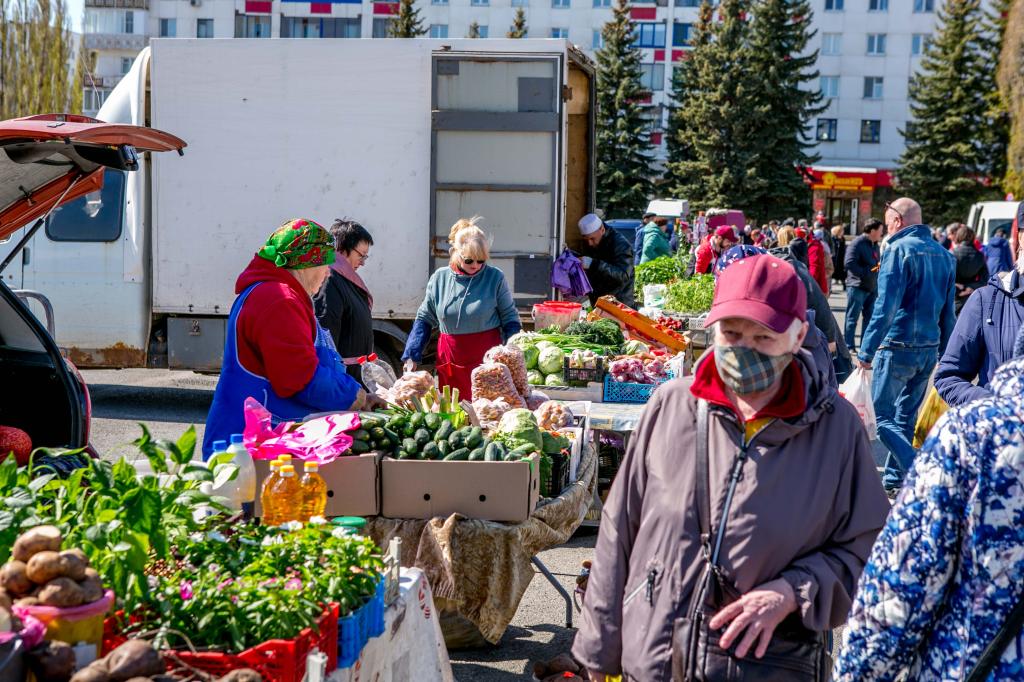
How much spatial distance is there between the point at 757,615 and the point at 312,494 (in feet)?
5.91

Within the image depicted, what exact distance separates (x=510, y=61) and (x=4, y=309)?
493 centimetres

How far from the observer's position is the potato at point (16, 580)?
2.19m

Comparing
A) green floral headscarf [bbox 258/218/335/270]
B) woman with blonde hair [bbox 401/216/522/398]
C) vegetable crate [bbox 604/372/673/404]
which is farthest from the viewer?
woman with blonde hair [bbox 401/216/522/398]

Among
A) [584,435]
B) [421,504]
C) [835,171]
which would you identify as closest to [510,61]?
[584,435]

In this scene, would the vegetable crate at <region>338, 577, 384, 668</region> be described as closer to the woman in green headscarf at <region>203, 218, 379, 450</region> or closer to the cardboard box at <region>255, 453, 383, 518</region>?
the cardboard box at <region>255, 453, 383, 518</region>

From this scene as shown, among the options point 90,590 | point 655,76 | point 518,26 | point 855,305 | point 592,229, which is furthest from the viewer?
point 655,76

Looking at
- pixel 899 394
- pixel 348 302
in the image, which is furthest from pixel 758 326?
pixel 899 394

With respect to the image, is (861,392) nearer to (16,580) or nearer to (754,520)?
(754,520)

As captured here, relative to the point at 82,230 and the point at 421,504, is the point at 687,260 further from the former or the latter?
the point at 421,504

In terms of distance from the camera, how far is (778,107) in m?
48.0

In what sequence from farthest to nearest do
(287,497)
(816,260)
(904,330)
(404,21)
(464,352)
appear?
(404,21), (816,260), (904,330), (464,352), (287,497)

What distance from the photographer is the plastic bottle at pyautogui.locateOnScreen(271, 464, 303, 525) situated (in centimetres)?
372

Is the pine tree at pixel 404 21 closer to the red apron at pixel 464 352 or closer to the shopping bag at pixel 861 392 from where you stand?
the red apron at pixel 464 352

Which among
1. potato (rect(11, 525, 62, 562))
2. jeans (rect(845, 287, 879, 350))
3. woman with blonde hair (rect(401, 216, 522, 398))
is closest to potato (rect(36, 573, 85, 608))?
potato (rect(11, 525, 62, 562))
